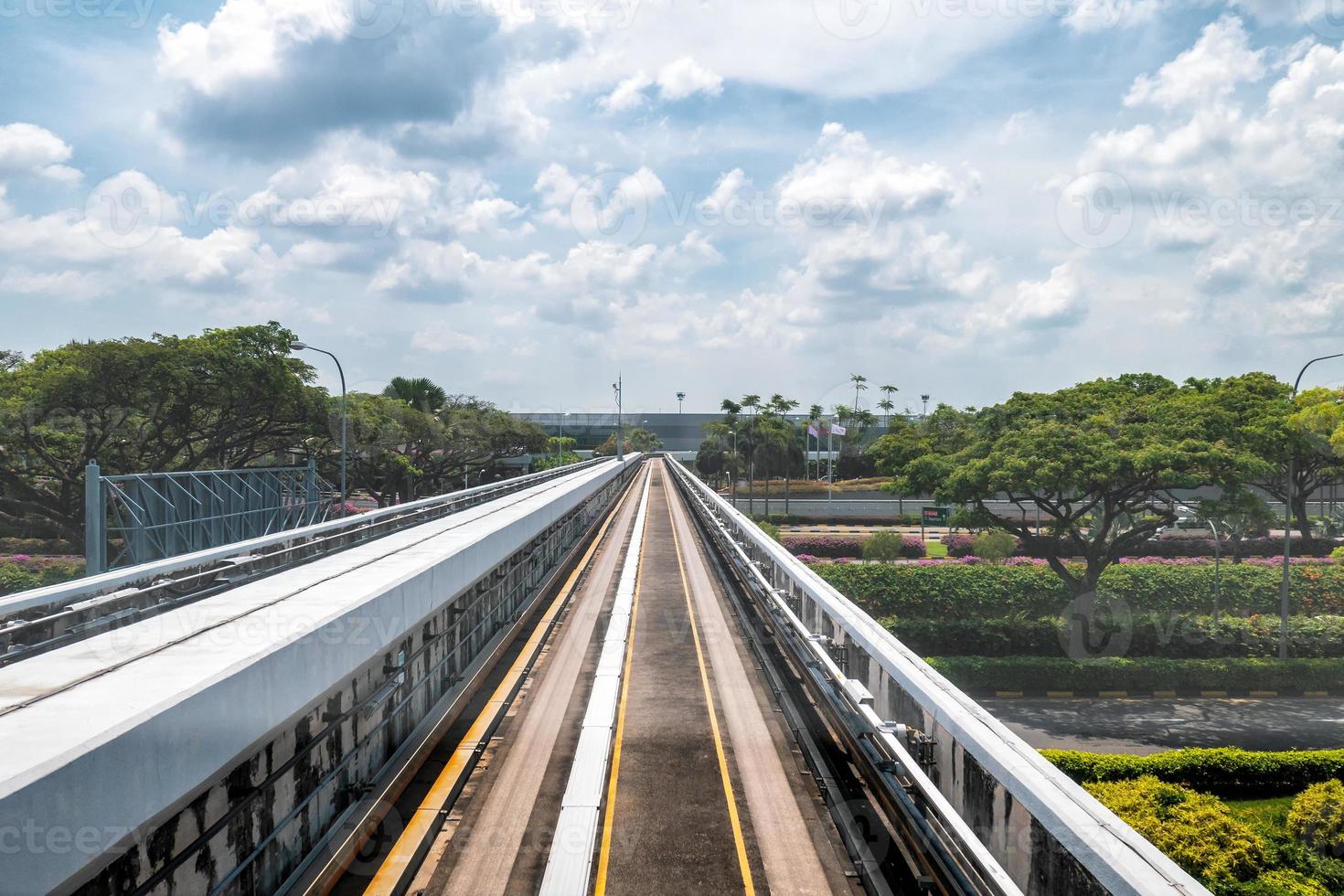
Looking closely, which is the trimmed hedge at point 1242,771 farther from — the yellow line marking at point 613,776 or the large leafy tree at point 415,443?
the large leafy tree at point 415,443

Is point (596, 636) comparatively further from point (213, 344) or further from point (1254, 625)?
point (213, 344)

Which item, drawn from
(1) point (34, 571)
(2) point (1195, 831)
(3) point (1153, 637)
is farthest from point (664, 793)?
(1) point (34, 571)

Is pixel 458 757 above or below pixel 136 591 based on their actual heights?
below

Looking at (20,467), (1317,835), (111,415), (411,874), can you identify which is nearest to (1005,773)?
(411,874)

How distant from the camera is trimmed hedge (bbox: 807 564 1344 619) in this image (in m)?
36.8

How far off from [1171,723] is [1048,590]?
37.8 feet

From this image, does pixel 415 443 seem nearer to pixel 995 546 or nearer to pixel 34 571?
pixel 34 571

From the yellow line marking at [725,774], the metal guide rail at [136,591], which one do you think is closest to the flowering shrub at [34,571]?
the metal guide rail at [136,591]

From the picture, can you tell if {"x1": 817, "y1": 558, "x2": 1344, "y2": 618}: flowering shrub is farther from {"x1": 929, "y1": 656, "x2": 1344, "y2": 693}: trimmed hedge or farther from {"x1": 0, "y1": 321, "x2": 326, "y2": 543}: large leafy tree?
{"x1": 0, "y1": 321, "x2": 326, "y2": 543}: large leafy tree

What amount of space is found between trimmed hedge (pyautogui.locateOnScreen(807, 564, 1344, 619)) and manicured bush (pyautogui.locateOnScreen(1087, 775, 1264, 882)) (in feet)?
68.1

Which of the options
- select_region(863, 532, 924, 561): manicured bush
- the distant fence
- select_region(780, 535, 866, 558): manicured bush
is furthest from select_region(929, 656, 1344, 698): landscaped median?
select_region(780, 535, 866, 558): manicured bush

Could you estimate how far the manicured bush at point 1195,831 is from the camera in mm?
13172

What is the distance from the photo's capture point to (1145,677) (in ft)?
99.2

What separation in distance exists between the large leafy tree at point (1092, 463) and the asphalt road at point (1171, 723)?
8286mm
